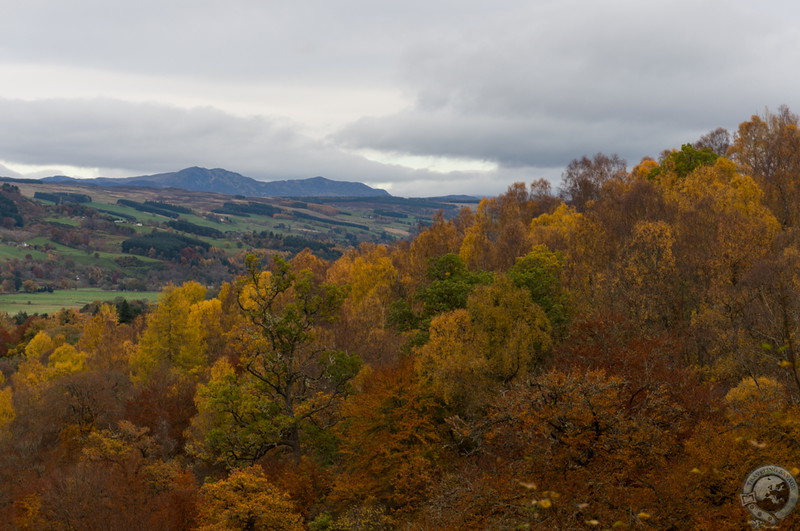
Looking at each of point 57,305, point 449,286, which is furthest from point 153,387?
point 57,305

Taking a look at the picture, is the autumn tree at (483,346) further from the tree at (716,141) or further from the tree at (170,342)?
the tree at (716,141)

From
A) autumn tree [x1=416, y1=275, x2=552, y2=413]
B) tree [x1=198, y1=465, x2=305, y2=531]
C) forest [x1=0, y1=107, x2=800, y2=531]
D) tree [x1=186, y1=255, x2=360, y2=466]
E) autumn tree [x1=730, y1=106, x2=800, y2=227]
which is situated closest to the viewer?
forest [x1=0, y1=107, x2=800, y2=531]

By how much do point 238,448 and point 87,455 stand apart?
14.5 metres

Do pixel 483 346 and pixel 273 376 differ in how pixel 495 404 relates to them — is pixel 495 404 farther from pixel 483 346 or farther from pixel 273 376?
pixel 273 376

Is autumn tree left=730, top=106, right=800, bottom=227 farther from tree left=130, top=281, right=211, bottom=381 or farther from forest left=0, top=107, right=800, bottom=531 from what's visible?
tree left=130, top=281, right=211, bottom=381

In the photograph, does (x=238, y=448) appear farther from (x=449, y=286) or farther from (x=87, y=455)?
(x=449, y=286)

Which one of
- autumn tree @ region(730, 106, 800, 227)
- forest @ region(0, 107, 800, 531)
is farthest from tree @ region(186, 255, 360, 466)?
autumn tree @ region(730, 106, 800, 227)

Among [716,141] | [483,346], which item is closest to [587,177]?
[716,141]

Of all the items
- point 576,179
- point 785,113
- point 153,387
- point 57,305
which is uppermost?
point 785,113

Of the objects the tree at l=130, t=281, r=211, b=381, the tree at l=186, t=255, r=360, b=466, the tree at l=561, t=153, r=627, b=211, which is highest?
the tree at l=561, t=153, r=627, b=211

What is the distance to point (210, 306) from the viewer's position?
84.6 metres

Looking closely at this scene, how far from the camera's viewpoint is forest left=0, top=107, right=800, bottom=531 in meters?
18.3

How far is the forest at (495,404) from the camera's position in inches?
720

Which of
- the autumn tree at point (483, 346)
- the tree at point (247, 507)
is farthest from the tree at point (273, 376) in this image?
the autumn tree at point (483, 346)
